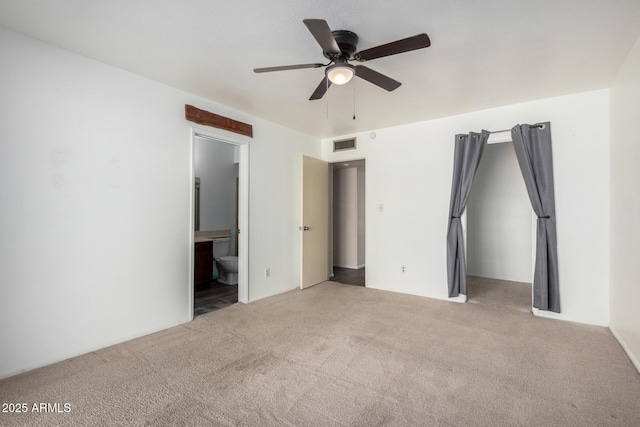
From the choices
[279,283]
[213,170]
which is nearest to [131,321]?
[279,283]

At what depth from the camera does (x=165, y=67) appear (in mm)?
2562

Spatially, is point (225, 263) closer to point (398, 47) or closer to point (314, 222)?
point (314, 222)

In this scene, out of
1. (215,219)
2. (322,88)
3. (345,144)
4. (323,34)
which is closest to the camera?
(323,34)

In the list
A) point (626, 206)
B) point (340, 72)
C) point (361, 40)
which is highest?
point (361, 40)

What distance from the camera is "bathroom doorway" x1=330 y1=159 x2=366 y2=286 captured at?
19.8 ft

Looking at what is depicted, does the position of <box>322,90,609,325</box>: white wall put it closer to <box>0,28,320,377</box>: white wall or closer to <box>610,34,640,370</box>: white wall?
<box>610,34,640,370</box>: white wall

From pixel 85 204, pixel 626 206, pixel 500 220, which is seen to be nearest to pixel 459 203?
pixel 626 206

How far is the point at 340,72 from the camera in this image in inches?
77.9

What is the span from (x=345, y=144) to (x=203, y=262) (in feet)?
9.29

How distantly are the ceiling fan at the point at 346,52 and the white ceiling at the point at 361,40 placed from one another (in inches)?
4.6

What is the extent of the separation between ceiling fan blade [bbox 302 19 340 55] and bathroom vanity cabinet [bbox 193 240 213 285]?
3439mm

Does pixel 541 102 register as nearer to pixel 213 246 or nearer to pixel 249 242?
pixel 249 242

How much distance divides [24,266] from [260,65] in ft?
7.51

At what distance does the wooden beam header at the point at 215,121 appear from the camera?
3062 mm
